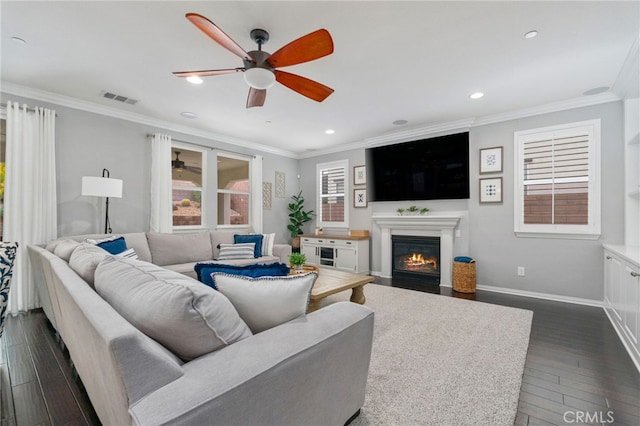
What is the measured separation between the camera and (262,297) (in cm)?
132

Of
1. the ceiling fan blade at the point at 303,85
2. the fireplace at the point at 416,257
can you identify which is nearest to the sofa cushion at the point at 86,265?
the ceiling fan blade at the point at 303,85

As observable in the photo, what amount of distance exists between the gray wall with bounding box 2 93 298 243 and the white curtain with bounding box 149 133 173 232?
0.40 feet

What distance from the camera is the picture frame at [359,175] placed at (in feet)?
19.5

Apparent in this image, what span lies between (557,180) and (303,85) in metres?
3.70

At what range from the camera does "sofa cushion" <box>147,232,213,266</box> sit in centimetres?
413

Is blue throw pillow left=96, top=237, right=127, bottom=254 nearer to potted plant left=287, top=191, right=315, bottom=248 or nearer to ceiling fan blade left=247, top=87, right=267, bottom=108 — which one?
ceiling fan blade left=247, top=87, right=267, bottom=108

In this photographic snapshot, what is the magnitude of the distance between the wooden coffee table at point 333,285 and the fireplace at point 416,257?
203cm

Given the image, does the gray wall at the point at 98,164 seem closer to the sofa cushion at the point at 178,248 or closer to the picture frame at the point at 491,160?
the sofa cushion at the point at 178,248

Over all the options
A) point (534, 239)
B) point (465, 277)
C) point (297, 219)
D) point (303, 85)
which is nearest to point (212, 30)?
point (303, 85)

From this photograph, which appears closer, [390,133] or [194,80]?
[194,80]

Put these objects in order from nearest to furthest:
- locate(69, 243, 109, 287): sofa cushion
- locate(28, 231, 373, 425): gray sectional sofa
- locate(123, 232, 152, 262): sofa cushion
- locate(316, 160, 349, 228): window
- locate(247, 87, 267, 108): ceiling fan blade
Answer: locate(28, 231, 373, 425): gray sectional sofa
locate(69, 243, 109, 287): sofa cushion
locate(247, 87, 267, 108): ceiling fan blade
locate(123, 232, 152, 262): sofa cushion
locate(316, 160, 349, 228): window

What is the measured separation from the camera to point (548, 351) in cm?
246

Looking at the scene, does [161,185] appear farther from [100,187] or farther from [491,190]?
[491,190]

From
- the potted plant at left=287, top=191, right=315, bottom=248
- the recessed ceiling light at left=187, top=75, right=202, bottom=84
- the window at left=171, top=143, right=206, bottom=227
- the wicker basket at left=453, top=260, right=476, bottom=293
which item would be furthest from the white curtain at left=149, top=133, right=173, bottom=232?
the wicker basket at left=453, top=260, right=476, bottom=293
